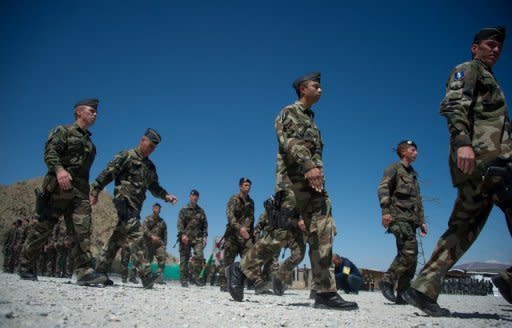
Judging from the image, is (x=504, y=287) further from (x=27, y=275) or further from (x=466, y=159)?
(x=27, y=275)

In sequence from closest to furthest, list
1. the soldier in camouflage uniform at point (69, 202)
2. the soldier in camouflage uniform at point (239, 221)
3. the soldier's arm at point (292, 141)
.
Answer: the soldier's arm at point (292, 141)
the soldier in camouflage uniform at point (69, 202)
the soldier in camouflage uniform at point (239, 221)

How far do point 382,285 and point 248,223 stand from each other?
4009 millimetres

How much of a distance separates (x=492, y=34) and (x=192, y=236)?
10.3m

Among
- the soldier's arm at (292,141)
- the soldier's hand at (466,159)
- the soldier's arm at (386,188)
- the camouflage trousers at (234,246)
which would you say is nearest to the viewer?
the soldier's hand at (466,159)

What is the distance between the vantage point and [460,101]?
11.4 ft

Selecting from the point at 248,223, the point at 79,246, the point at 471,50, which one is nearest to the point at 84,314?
the point at 79,246

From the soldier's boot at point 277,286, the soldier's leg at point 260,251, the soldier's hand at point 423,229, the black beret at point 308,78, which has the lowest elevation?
the soldier's boot at point 277,286

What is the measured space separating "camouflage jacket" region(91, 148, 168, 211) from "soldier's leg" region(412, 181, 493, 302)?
15.7ft

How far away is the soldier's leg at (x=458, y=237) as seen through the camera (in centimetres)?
345

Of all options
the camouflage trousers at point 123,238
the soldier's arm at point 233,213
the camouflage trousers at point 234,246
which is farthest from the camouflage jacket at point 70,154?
Answer: the camouflage trousers at point 234,246

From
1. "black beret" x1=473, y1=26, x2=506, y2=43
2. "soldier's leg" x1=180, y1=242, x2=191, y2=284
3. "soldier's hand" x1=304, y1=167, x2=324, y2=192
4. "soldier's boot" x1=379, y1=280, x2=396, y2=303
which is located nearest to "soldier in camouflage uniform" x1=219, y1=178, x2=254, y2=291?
"soldier's leg" x1=180, y1=242, x2=191, y2=284

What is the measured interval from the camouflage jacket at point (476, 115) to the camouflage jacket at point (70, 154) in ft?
16.4

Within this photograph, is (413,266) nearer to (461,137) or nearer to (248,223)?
(461,137)

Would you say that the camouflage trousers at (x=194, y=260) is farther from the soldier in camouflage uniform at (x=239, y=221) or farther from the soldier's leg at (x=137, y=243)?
the soldier's leg at (x=137, y=243)
